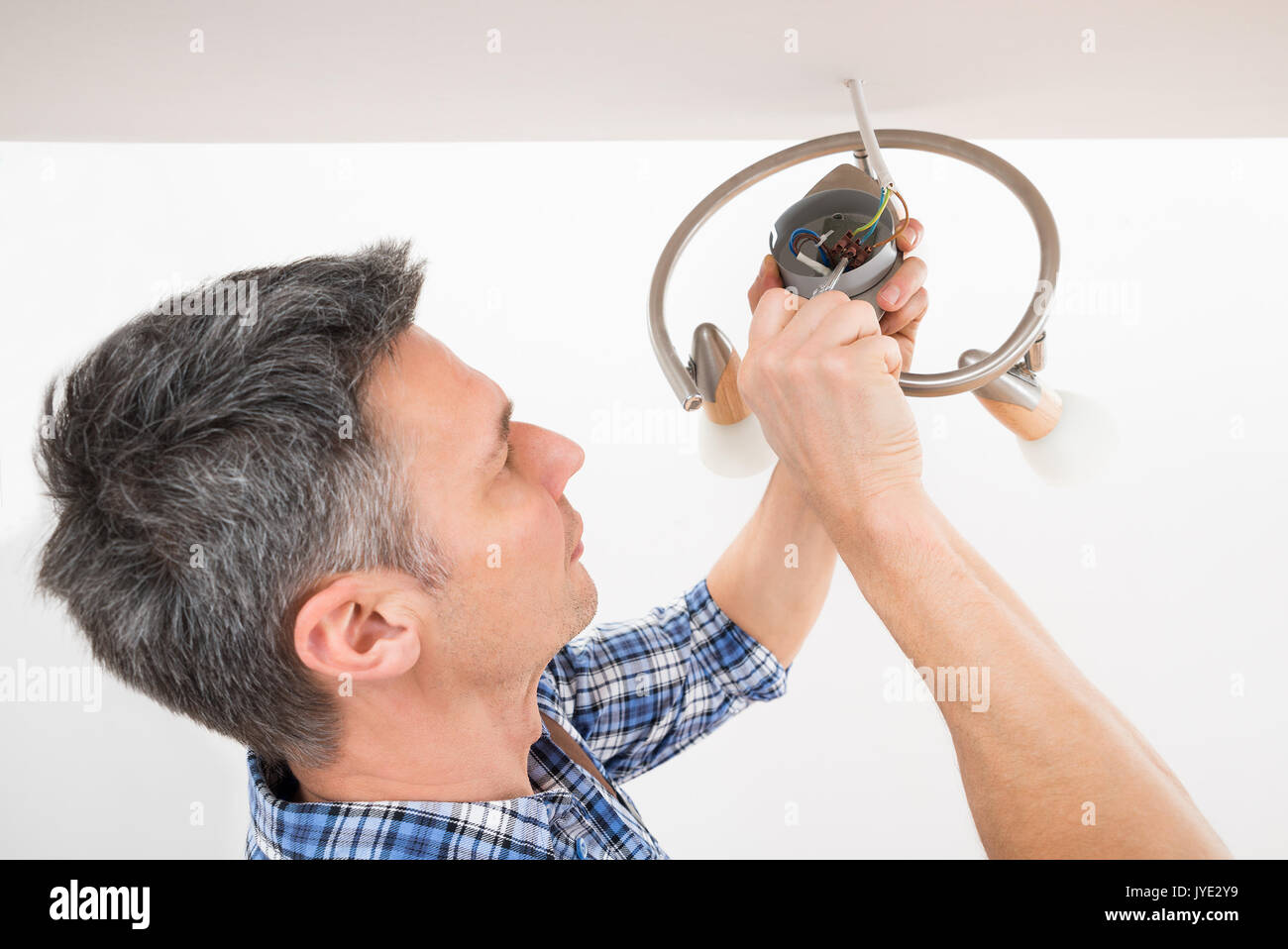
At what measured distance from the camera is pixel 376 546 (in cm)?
71

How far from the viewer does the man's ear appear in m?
0.69

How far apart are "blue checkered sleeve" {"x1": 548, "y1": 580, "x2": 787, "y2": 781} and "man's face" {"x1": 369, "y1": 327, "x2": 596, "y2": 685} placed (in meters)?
0.22

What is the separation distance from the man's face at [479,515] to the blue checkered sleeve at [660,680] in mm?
221

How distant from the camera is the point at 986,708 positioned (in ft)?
1.92

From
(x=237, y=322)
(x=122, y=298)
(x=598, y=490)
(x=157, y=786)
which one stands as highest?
(x=122, y=298)

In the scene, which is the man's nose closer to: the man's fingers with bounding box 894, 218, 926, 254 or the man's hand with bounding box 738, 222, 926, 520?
the man's hand with bounding box 738, 222, 926, 520

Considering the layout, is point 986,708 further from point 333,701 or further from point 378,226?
point 378,226

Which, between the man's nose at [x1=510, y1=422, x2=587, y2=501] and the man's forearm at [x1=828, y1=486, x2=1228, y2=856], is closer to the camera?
the man's forearm at [x1=828, y1=486, x2=1228, y2=856]

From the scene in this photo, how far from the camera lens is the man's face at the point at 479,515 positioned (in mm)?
718

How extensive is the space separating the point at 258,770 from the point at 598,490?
2.28 ft

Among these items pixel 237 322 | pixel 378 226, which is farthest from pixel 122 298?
pixel 237 322

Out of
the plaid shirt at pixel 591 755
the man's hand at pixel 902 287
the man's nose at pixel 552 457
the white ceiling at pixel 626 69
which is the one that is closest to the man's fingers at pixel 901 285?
the man's hand at pixel 902 287

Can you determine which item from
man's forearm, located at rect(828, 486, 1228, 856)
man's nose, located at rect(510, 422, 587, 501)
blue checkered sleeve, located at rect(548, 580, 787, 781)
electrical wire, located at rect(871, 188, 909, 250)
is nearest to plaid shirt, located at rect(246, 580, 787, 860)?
blue checkered sleeve, located at rect(548, 580, 787, 781)

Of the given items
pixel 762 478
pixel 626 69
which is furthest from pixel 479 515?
pixel 762 478
